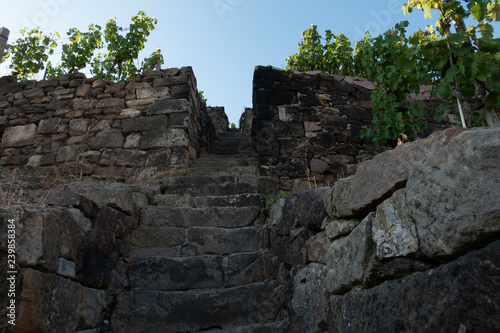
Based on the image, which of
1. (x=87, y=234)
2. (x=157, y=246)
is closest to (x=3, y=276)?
(x=87, y=234)

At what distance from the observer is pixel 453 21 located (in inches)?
93.6

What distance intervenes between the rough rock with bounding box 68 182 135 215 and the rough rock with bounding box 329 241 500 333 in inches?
81.6

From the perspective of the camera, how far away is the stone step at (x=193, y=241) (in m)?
3.08

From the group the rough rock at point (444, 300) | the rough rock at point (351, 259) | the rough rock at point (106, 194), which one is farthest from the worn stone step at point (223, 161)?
the rough rock at point (444, 300)

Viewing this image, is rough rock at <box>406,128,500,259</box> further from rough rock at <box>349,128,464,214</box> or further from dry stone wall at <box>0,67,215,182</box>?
dry stone wall at <box>0,67,215,182</box>

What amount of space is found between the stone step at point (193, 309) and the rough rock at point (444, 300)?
129 cm

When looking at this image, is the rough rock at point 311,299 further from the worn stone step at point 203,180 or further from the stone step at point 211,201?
the worn stone step at point 203,180

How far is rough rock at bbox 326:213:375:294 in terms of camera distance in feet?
4.81

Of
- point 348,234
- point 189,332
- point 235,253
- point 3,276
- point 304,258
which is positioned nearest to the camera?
point 3,276

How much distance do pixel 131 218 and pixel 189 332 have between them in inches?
44.5

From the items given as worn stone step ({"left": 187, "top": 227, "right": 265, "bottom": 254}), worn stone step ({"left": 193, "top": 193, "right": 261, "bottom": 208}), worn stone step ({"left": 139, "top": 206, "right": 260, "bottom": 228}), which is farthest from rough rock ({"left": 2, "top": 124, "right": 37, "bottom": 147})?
worn stone step ({"left": 187, "top": 227, "right": 265, "bottom": 254})

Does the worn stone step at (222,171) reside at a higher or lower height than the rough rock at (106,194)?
higher

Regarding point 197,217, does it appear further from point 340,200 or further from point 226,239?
point 340,200

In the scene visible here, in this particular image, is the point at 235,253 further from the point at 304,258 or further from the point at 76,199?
the point at 76,199
